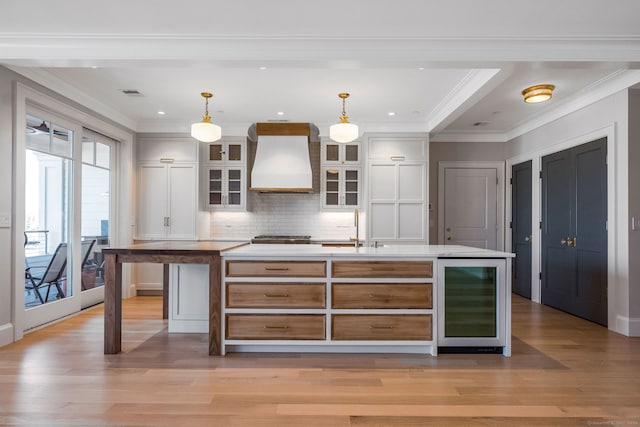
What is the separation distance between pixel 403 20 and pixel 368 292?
80.3 inches

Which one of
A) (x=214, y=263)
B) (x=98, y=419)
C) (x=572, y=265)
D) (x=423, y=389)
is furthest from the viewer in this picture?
(x=572, y=265)

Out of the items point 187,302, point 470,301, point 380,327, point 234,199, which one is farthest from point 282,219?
point 470,301

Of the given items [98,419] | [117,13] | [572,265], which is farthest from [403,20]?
[572,265]

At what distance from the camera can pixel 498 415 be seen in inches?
86.1

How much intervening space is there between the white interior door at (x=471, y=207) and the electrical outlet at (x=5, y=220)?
530cm

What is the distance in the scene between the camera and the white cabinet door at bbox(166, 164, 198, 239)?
5.79 m

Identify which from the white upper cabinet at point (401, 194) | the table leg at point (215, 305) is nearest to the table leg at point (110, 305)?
Answer: the table leg at point (215, 305)

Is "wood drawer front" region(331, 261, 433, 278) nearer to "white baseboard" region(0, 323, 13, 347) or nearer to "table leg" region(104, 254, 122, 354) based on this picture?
"table leg" region(104, 254, 122, 354)

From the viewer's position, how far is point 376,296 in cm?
315

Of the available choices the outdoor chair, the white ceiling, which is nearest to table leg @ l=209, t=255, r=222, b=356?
the white ceiling

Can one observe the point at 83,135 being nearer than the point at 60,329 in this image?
No

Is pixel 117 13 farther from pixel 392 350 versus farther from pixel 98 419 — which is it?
pixel 392 350

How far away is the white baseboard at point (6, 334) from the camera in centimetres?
336

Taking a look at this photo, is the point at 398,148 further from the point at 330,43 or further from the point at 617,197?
the point at 330,43
